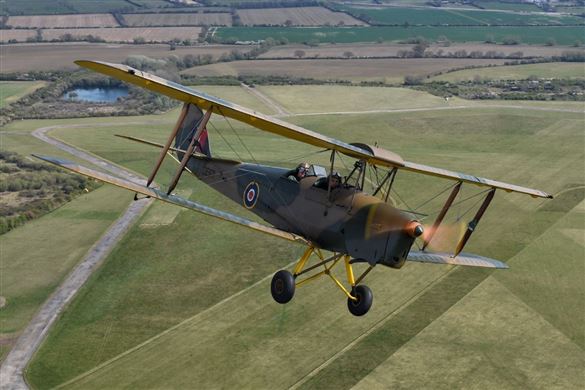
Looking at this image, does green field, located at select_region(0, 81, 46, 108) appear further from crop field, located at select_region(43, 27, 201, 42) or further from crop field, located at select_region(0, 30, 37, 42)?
crop field, located at select_region(0, 30, 37, 42)

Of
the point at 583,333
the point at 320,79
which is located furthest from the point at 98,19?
the point at 583,333

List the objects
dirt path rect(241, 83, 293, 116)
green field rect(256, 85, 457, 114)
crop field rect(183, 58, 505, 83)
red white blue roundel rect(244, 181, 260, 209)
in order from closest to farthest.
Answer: red white blue roundel rect(244, 181, 260, 209)
dirt path rect(241, 83, 293, 116)
green field rect(256, 85, 457, 114)
crop field rect(183, 58, 505, 83)

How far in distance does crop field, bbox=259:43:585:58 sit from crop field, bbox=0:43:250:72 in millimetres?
10914

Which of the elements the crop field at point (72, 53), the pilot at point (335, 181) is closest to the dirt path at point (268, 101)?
the crop field at point (72, 53)

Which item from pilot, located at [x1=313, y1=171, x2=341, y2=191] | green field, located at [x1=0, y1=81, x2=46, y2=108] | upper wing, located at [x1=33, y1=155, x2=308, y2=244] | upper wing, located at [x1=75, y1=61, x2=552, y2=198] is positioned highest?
upper wing, located at [x1=75, y1=61, x2=552, y2=198]

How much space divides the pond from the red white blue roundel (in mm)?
90464

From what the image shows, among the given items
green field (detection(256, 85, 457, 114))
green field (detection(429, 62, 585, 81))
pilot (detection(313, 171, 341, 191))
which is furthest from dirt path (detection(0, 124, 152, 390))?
green field (detection(429, 62, 585, 81))

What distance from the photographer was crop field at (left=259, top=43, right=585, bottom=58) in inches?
6004

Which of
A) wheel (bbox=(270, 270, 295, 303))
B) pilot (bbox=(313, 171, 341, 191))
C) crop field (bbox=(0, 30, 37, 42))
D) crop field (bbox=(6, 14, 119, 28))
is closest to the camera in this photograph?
wheel (bbox=(270, 270, 295, 303))

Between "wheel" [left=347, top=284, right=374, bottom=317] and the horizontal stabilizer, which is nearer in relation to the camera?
"wheel" [left=347, top=284, right=374, bottom=317]

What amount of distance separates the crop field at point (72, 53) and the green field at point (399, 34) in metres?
19.5

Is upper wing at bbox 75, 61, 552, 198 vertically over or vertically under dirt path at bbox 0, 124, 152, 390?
over

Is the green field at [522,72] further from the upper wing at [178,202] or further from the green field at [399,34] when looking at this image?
the upper wing at [178,202]

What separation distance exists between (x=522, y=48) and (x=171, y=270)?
133 metres
